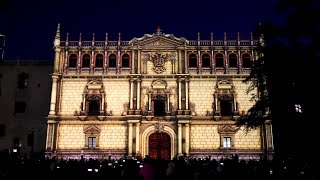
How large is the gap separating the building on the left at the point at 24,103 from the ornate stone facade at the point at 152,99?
5.03 metres

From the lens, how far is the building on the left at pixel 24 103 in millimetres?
44000

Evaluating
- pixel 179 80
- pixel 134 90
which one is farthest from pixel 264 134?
pixel 134 90

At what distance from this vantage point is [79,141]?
130 feet

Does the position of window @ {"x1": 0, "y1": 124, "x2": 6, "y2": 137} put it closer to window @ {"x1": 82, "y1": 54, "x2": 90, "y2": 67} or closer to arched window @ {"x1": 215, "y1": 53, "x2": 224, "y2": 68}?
window @ {"x1": 82, "y1": 54, "x2": 90, "y2": 67}

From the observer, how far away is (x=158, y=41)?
4206cm

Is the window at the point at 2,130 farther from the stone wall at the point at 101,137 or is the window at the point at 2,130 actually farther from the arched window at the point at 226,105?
the arched window at the point at 226,105

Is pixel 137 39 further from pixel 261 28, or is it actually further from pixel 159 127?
pixel 261 28

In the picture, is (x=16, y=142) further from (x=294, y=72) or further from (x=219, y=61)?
(x=294, y=72)

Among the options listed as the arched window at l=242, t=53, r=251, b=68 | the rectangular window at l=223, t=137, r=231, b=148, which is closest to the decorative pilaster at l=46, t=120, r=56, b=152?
the rectangular window at l=223, t=137, r=231, b=148

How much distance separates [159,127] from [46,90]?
48.0 feet

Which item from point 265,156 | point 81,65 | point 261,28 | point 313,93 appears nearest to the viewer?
point 313,93

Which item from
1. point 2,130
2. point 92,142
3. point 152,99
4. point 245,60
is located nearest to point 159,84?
point 152,99

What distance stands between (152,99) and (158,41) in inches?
259

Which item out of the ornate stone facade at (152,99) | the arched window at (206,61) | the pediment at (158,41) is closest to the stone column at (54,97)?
the ornate stone facade at (152,99)
